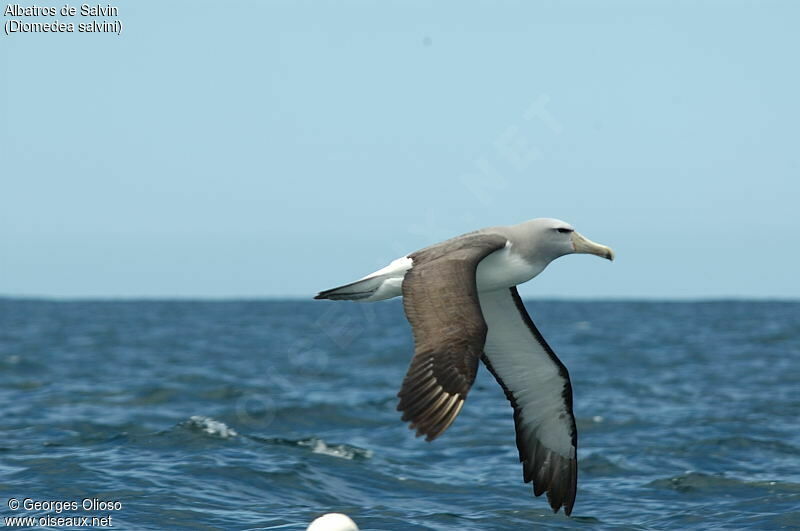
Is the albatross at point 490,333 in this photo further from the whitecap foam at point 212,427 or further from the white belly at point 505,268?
the whitecap foam at point 212,427

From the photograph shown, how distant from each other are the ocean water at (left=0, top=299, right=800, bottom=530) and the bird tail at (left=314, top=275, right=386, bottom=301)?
115 centimetres

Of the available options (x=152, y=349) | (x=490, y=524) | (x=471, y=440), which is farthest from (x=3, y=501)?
(x=152, y=349)

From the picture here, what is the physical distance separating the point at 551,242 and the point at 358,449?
694 centimetres

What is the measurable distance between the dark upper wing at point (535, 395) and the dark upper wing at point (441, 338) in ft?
8.49

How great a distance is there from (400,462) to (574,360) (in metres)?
20.0

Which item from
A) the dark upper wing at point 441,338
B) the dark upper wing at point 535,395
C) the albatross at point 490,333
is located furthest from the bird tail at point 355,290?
the dark upper wing at point 535,395

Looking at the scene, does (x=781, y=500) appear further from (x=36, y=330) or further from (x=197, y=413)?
(x=36, y=330)

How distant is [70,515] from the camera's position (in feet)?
35.8

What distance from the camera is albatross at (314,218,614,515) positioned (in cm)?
801

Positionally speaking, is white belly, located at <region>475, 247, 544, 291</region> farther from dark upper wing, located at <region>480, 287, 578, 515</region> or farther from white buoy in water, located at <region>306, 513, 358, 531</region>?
white buoy in water, located at <region>306, 513, 358, 531</region>

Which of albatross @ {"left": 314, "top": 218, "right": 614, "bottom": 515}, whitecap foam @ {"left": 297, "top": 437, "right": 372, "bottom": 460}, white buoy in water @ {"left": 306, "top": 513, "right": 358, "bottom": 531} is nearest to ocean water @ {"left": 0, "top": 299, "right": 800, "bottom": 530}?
whitecap foam @ {"left": 297, "top": 437, "right": 372, "bottom": 460}

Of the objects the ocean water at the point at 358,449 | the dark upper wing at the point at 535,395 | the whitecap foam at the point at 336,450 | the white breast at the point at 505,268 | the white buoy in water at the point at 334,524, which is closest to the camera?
the white buoy in water at the point at 334,524

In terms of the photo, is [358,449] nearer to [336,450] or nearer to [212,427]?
[336,450]

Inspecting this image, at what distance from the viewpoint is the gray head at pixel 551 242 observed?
993 centimetres
